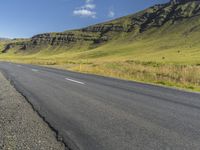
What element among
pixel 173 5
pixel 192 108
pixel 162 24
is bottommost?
pixel 192 108

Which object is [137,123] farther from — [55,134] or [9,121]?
[9,121]

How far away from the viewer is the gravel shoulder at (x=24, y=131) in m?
4.97

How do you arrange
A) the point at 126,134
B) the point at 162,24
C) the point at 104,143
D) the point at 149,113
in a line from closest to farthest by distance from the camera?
1. the point at 104,143
2. the point at 126,134
3. the point at 149,113
4. the point at 162,24

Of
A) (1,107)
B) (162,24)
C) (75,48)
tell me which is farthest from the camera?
(75,48)

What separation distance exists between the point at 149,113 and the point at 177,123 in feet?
3.81

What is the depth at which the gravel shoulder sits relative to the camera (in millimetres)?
4973

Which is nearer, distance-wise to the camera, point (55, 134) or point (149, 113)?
point (55, 134)

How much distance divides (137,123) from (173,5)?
204m

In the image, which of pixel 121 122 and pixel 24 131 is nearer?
pixel 24 131

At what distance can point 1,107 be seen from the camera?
8578 mm

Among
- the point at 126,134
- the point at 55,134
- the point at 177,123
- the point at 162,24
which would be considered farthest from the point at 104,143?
the point at 162,24

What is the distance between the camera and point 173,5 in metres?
199

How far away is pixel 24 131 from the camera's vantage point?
5855 mm

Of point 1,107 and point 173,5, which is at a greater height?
point 173,5
